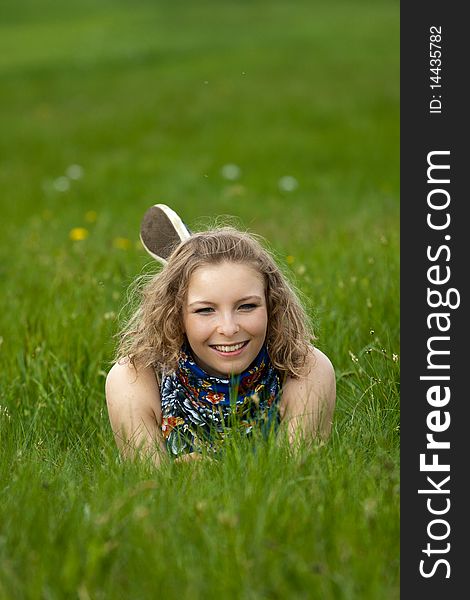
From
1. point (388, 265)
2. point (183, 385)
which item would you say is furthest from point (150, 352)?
point (388, 265)

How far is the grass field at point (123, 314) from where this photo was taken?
83.3 inches

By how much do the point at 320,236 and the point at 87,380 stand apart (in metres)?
2.97

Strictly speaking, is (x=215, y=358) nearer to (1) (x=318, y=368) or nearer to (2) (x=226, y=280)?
(2) (x=226, y=280)

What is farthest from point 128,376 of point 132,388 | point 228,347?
point 228,347

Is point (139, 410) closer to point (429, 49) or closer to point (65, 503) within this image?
point (65, 503)

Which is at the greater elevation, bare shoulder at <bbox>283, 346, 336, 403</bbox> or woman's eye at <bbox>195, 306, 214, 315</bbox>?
woman's eye at <bbox>195, 306, 214, 315</bbox>

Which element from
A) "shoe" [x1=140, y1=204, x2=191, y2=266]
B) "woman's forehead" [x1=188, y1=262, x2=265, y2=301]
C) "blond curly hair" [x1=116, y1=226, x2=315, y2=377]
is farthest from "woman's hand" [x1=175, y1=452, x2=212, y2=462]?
"shoe" [x1=140, y1=204, x2=191, y2=266]

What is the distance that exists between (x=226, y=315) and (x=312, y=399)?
400 millimetres

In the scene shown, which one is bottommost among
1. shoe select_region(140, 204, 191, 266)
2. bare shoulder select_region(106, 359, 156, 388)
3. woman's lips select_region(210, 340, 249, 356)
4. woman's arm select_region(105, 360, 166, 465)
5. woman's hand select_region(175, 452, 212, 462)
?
woman's hand select_region(175, 452, 212, 462)

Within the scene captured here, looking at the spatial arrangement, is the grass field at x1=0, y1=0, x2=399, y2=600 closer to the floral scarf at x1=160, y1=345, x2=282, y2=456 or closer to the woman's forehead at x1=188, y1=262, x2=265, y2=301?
the floral scarf at x1=160, y1=345, x2=282, y2=456

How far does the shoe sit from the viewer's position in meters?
3.43

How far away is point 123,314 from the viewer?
4176 mm

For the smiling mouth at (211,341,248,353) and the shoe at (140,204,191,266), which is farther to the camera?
the shoe at (140,204,191,266)

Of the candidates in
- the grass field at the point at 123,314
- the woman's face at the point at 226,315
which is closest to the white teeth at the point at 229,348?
the woman's face at the point at 226,315
